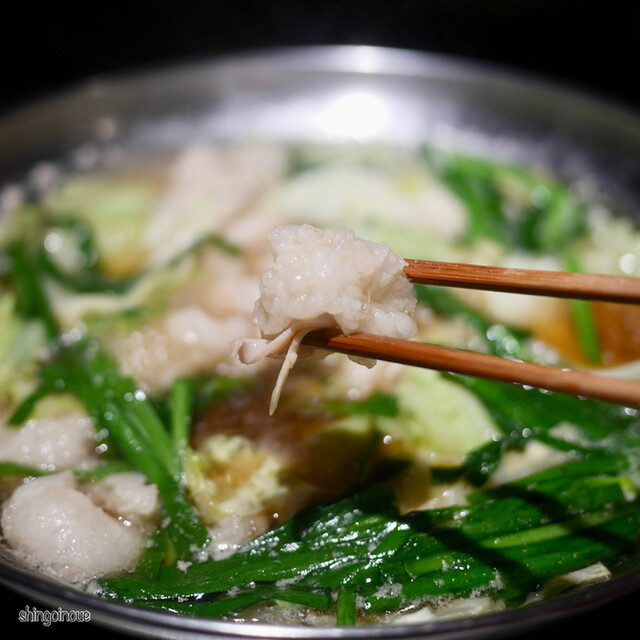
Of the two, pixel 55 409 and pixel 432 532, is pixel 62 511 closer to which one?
pixel 55 409

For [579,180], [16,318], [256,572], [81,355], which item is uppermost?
[579,180]

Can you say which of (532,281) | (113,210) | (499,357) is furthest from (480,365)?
(113,210)

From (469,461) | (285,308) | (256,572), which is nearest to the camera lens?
(285,308)

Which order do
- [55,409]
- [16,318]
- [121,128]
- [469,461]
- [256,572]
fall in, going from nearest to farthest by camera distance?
[256,572]
[469,461]
[55,409]
[16,318]
[121,128]

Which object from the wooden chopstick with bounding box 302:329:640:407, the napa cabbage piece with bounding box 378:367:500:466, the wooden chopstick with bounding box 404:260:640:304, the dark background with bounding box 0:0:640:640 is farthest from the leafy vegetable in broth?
the dark background with bounding box 0:0:640:640

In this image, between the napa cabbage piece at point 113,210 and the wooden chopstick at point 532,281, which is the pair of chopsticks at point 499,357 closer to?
the wooden chopstick at point 532,281

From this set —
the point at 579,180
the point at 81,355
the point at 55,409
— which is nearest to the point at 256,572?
the point at 55,409

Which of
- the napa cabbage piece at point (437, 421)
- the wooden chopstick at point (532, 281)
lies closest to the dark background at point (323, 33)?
the napa cabbage piece at point (437, 421)
